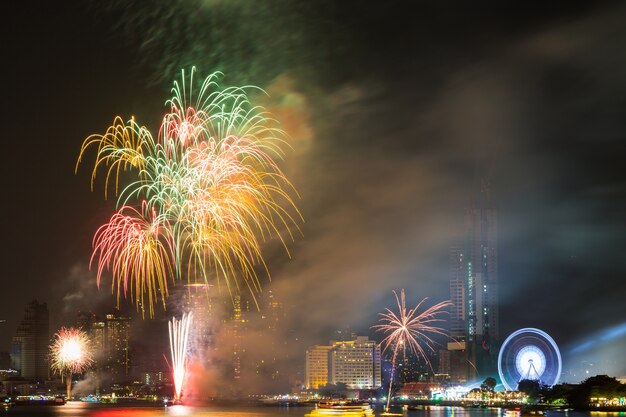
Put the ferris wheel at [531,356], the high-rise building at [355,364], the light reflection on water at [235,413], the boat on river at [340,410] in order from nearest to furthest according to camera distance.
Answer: the boat on river at [340,410]
the light reflection on water at [235,413]
the ferris wheel at [531,356]
the high-rise building at [355,364]

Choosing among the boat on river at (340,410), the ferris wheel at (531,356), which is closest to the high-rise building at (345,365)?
the ferris wheel at (531,356)

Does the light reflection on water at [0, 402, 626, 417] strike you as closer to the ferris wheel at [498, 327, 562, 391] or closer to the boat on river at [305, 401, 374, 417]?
the ferris wheel at [498, 327, 562, 391]

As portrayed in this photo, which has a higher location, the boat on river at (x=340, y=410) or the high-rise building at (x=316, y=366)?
the boat on river at (x=340, y=410)

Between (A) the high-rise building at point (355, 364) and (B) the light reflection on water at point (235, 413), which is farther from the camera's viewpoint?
(A) the high-rise building at point (355, 364)

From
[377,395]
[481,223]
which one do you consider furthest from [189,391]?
[481,223]

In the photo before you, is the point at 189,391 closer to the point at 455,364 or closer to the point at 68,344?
the point at 68,344

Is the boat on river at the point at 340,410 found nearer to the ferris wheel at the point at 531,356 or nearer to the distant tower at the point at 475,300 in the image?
the ferris wheel at the point at 531,356
